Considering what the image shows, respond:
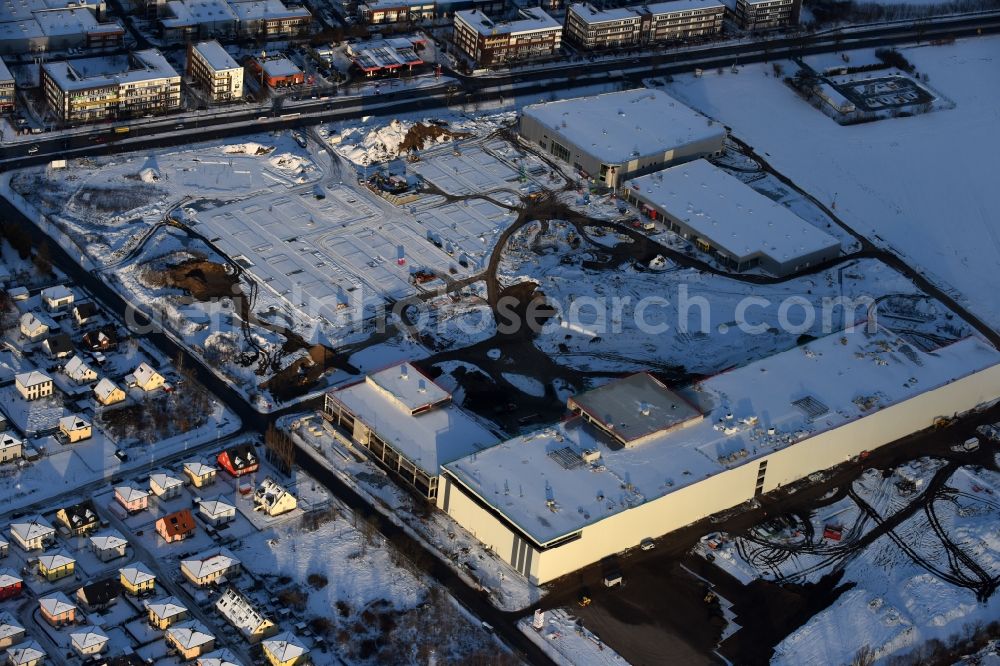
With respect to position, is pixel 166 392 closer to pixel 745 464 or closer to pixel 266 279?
pixel 266 279

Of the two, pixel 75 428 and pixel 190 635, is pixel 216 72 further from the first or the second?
pixel 190 635

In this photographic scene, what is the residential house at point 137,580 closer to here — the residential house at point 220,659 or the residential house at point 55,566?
the residential house at point 55,566

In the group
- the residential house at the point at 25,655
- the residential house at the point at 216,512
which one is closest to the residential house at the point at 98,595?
the residential house at the point at 25,655

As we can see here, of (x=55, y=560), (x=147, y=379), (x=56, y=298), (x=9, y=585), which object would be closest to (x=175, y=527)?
(x=55, y=560)

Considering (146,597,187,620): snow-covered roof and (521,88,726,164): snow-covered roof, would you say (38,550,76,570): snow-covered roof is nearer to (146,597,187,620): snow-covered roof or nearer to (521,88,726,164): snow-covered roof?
(146,597,187,620): snow-covered roof

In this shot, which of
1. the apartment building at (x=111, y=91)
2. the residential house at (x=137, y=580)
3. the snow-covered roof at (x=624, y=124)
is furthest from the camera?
the snow-covered roof at (x=624, y=124)

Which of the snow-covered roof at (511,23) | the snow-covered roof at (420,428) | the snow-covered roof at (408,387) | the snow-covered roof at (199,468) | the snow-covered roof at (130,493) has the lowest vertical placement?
the snow-covered roof at (130,493)
